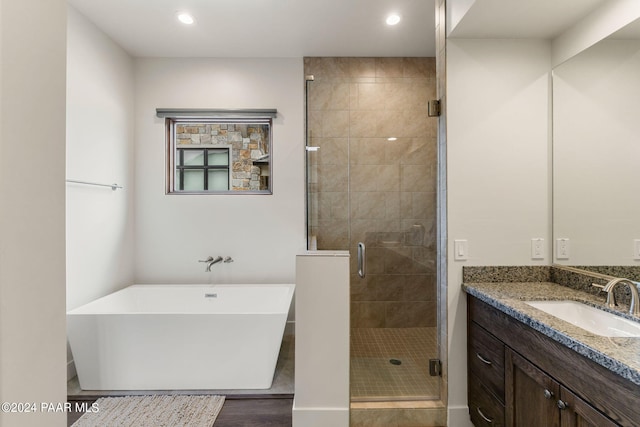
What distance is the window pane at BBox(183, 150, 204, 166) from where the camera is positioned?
341 cm

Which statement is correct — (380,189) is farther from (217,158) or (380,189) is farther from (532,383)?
(217,158)

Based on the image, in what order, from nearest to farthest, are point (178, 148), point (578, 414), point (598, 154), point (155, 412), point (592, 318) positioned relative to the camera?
point (578, 414) < point (592, 318) < point (598, 154) < point (155, 412) < point (178, 148)

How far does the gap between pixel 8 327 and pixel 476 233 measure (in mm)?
2057

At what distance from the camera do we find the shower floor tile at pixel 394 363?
6.60 feet

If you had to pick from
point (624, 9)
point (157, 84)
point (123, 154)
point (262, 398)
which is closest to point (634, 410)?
point (624, 9)

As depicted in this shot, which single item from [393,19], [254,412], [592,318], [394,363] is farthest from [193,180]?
[592,318]

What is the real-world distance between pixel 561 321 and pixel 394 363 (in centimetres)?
123

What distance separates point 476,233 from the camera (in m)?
1.95

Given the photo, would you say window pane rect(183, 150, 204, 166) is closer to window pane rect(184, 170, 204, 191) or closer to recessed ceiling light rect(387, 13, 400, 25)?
window pane rect(184, 170, 204, 191)

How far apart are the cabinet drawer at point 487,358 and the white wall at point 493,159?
9 centimetres

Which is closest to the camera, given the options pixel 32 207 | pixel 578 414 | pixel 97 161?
pixel 32 207

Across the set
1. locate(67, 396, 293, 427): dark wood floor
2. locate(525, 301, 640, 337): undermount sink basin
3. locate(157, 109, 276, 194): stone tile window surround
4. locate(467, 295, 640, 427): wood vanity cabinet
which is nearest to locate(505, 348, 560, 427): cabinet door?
locate(467, 295, 640, 427): wood vanity cabinet

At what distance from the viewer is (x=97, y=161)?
271 cm

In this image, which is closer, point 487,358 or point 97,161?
point 487,358
